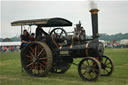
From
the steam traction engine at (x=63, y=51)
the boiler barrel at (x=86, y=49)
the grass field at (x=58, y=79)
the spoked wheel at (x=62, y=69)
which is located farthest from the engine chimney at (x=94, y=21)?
the spoked wheel at (x=62, y=69)

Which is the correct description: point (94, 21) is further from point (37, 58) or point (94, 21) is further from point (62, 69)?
point (37, 58)

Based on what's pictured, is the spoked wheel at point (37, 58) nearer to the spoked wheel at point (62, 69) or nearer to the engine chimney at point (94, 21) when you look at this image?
the spoked wheel at point (62, 69)

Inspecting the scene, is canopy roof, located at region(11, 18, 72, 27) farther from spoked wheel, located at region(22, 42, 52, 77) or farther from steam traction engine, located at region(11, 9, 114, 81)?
spoked wheel, located at region(22, 42, 52, 77)

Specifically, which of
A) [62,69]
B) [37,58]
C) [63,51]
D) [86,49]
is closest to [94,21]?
[86,49]

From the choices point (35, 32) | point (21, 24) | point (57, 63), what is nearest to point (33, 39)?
point (35, 32)

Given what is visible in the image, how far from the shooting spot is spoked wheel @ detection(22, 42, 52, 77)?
23.3 ft

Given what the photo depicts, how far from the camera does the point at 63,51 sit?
7.27 m

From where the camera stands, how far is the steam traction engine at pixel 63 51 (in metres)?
6.57

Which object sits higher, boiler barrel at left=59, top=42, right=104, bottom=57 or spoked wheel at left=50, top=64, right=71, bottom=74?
boiler barrel at left=59, top=42, right=104, bottom=57

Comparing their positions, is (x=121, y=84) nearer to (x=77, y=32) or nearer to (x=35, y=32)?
(x=77, y=32)

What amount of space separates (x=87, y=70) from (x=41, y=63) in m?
1.92

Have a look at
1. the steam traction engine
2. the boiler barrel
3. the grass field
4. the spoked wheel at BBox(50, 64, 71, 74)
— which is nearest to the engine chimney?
the steam traction engine

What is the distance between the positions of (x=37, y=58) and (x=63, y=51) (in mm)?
1029

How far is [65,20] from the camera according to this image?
26.6 feet
